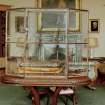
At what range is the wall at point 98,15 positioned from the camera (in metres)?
10.6

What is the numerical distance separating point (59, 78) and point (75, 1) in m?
5.28

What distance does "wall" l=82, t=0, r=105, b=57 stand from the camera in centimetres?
1064

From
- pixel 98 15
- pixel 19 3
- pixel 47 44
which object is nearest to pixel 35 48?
pixel 47 44

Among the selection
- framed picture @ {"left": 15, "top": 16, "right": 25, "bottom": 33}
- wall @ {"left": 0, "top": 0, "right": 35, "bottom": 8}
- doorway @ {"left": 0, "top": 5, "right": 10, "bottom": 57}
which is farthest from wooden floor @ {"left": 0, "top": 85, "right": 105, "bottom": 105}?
wall @ {"left": 0, "top": 0, "right": 35, "bottom": 8}

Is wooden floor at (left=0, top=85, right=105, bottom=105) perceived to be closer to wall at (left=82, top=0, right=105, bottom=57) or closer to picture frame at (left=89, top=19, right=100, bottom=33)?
wall at (left=82, top=0, right=105, bottom=57)

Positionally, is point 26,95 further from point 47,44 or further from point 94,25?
point 94,25

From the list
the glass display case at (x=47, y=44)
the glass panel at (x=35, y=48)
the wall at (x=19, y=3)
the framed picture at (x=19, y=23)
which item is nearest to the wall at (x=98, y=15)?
the glass display case at (x=47, y=44)

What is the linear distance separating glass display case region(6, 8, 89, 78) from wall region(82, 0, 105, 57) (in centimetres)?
32

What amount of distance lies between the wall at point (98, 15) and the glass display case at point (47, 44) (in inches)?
12.5

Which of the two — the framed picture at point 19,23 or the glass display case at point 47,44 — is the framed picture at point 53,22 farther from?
the framed picture at point 19,23

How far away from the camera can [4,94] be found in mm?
8273

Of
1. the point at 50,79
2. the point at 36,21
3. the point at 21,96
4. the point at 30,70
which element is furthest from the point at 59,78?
the point at 36,21

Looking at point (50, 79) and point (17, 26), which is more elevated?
point (17, 26)

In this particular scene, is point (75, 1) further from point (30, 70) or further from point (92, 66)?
point (30, 70)
